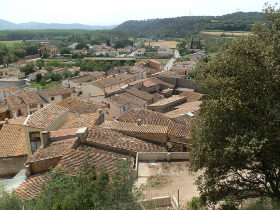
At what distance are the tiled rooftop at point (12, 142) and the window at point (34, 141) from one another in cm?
162

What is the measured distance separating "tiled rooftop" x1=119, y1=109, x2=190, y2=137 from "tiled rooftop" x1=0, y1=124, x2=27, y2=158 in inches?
365

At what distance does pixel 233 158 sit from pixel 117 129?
10977 millimetres

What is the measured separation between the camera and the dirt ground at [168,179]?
1245 cm

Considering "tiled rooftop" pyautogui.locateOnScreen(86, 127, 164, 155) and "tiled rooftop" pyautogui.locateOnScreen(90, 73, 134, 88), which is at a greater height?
"tiled rooftop" pyautogui.locateOnScreen(86, 127, 164, 155)

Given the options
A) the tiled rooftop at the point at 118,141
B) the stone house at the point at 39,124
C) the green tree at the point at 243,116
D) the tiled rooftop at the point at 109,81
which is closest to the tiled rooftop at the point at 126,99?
the tiled rooftop at the point at 109,81

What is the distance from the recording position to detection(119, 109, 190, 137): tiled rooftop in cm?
1953

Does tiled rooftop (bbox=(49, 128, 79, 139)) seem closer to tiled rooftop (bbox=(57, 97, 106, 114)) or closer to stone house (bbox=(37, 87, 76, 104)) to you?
tiled rooftop (bbox=(57, 97, 106, 114))

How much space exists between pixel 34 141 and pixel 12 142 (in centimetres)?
455

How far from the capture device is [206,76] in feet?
36.2

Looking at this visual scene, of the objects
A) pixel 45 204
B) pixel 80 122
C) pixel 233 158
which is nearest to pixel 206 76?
pixel 233 158

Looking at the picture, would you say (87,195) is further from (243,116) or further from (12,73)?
(12,73)

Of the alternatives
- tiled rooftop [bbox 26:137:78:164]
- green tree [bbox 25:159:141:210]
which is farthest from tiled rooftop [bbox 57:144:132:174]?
green tree [bbox 25:159:141:210]

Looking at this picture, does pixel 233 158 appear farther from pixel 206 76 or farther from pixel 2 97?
pixel 2 97

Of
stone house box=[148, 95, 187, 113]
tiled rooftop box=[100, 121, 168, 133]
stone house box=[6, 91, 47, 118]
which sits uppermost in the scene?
tiled rooftop box=[100, 121, 168, 133]
